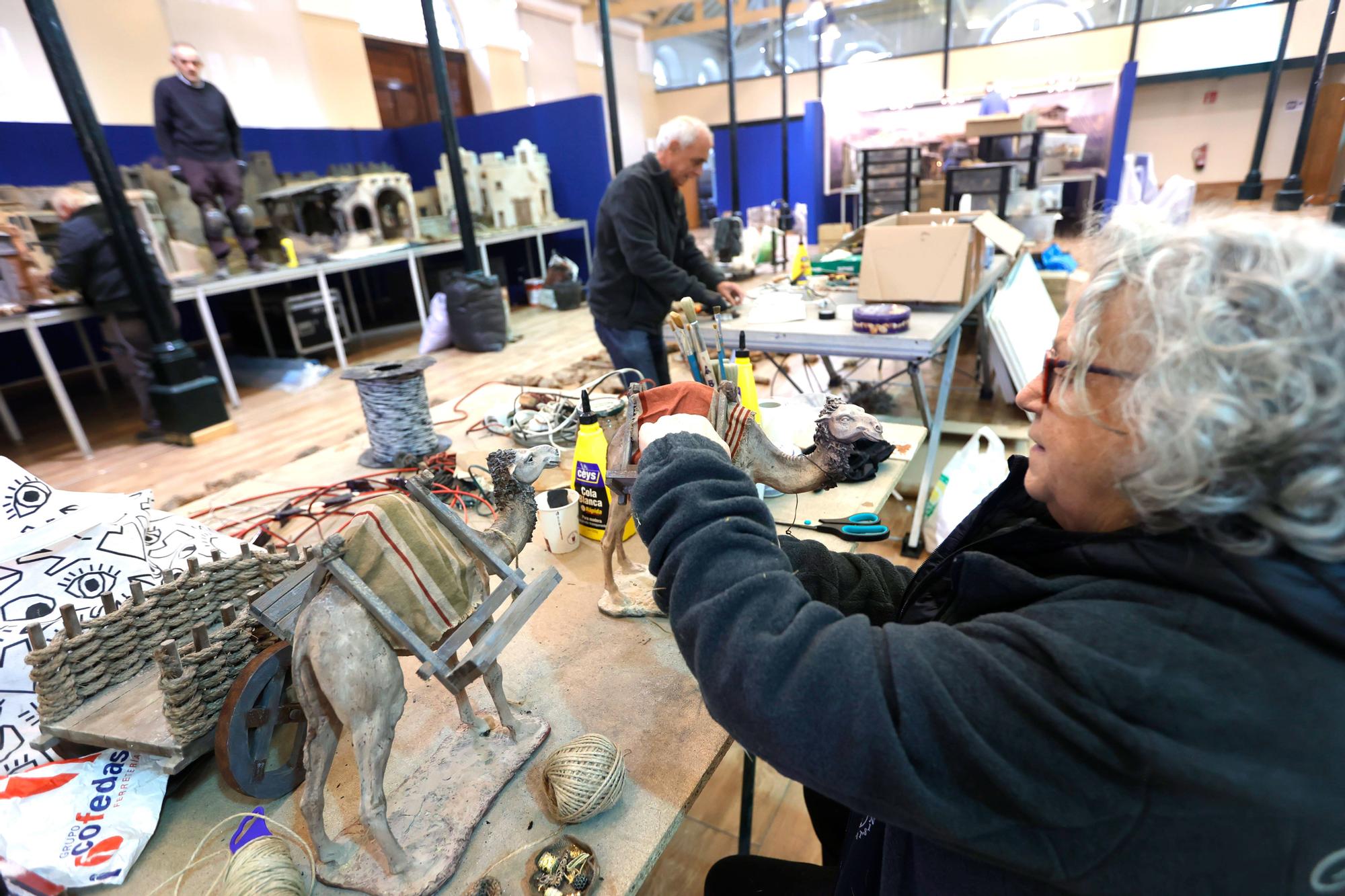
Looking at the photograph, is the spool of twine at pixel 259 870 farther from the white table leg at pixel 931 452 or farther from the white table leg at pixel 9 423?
the white table leg at pixel 9 423

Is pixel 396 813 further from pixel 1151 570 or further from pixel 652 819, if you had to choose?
pixel 1151 570

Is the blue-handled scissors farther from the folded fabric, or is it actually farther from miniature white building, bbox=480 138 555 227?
miniature white building, bbox=480 138 555 227

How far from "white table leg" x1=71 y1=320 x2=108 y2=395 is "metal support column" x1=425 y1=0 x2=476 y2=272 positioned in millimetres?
2084

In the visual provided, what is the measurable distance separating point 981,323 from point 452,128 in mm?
4429

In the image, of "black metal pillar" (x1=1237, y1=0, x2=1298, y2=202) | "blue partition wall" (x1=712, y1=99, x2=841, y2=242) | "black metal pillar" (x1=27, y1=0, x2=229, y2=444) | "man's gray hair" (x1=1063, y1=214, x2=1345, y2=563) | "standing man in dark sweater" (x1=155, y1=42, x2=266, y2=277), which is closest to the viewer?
"man's gray hair" (x1=1063, y1=214, x2=1345, y2=563)

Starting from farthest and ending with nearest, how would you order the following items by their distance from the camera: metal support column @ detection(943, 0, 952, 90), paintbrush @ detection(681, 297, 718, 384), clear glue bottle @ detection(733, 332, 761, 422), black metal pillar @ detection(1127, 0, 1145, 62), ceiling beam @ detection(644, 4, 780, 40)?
1. ceiling beam @ detection(644, 4, 780, 40)
2. metal support column @ detection(943, 0, 952, 90)
3. black metal pillar @ detection(1127, 0, 1145, 62)
4. clear glue bottle @ detection(733, 332, 761, 422)
5. paintbrush @ detection(681, 297, 718, 384)

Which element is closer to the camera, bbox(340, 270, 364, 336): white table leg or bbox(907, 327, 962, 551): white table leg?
bbox(907, 327, 962, 551): white table leg

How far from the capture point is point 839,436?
1.60 meters

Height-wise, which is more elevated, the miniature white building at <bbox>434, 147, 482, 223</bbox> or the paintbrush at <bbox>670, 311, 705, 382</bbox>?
the miniature white building at <bbox>434, 147, 482, 223</bbox>

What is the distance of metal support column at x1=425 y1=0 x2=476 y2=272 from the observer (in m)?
4.88

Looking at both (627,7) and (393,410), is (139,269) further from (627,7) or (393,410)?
(627,7)

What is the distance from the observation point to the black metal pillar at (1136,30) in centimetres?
1095

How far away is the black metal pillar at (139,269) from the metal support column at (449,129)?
A: 1648mm

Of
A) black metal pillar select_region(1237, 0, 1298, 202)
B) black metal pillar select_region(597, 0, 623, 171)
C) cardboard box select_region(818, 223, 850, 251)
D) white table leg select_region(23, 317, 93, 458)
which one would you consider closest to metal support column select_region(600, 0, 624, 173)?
black metal pillar select_region(597, 0, 623, 171)
